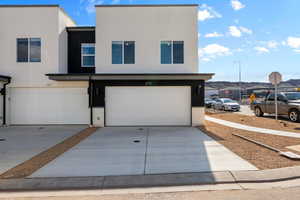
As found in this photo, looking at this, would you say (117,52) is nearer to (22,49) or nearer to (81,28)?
(81,28)

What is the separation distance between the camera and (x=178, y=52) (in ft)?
40.8

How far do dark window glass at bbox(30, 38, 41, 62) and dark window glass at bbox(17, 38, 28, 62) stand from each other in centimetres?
32

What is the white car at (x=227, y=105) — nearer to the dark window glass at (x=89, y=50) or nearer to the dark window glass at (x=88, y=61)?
the dark window glass at (x=88, y=61)

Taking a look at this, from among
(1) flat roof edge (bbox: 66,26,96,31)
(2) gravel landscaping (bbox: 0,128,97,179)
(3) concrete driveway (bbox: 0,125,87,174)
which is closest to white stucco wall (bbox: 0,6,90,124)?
(1) flat roof edge (bbox: 66,26,96,31)

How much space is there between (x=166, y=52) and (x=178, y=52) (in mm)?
718

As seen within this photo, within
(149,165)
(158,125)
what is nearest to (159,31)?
(158,125)

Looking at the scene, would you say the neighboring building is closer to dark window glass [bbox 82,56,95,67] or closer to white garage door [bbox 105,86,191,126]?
white garage door [bbox 105,86,191,126]

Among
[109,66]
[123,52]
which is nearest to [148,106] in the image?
[109,66]

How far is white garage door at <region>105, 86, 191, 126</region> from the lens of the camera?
39.9 feet

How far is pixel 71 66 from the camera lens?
13.6 meters

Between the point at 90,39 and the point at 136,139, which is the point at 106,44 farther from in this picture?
the point at 136,139

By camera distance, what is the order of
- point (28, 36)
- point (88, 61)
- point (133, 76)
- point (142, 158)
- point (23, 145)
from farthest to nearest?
point (88, 61), point (28, 36), point (133, 76), point (23, 145), point (142, 158)

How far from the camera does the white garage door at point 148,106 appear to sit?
1217 centimetres

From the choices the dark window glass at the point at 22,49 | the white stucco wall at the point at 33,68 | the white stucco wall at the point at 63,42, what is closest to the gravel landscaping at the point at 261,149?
the white stucco wall at the point at 33,68
